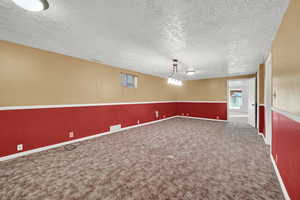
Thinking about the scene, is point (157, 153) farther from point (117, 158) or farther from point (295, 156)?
point (295, 156)

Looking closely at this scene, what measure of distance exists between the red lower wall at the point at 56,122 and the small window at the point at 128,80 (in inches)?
34.3

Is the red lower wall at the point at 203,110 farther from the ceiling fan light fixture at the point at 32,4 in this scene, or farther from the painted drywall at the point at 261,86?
the ceiling fan light fixture at the point at 32,4

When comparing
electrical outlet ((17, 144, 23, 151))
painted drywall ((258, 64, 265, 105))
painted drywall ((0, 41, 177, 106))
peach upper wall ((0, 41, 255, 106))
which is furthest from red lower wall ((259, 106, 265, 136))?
electrical outlet ((17, 144, 23, 151))

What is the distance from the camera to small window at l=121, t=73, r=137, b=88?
4857 mm

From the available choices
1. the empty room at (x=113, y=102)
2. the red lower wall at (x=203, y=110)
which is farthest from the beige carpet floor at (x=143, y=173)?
the red lower wall at (x=203, y=110)

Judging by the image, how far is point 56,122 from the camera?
314 cm

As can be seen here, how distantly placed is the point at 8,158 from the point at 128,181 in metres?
2.68

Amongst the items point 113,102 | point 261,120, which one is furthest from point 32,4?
point 261,120

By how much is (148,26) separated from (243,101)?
12664mm

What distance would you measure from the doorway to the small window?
5.10 meters

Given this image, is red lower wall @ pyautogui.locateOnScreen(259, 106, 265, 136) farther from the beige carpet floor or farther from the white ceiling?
the white ceiling

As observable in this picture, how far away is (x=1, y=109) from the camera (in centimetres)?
242

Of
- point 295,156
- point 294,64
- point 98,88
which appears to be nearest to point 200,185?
point 295,156

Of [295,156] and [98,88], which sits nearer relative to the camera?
[295,156]
